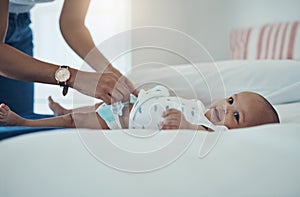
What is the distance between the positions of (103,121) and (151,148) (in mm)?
492

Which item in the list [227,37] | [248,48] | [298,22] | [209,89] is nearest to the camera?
[209,89]

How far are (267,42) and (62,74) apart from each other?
197cm

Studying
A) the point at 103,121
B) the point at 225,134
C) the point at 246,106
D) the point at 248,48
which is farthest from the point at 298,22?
the point at 225,134

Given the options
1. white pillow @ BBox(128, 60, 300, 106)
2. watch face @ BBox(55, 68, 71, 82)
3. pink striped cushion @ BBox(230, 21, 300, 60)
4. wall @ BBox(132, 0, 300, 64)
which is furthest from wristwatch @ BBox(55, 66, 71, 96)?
wall @ BBox(132, 0, 300, 64)

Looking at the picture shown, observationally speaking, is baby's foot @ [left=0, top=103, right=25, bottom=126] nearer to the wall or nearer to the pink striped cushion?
the pink striped cushion

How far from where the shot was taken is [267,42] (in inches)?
103

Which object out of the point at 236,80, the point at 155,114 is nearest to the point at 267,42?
the point at 236,80

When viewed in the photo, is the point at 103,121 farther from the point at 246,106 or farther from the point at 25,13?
the point at 25,13

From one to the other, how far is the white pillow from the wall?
116 centimetres

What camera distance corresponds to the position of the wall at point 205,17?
2869mm

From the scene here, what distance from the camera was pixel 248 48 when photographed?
9.02ft

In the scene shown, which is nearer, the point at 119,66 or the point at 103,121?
the point at 103,121

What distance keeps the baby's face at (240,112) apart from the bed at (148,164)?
44 cm

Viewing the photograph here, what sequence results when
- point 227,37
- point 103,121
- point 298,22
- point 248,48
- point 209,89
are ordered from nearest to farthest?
point 103,121 → point 209,89 → point 298,22 → point 248,48 → point 227,37
